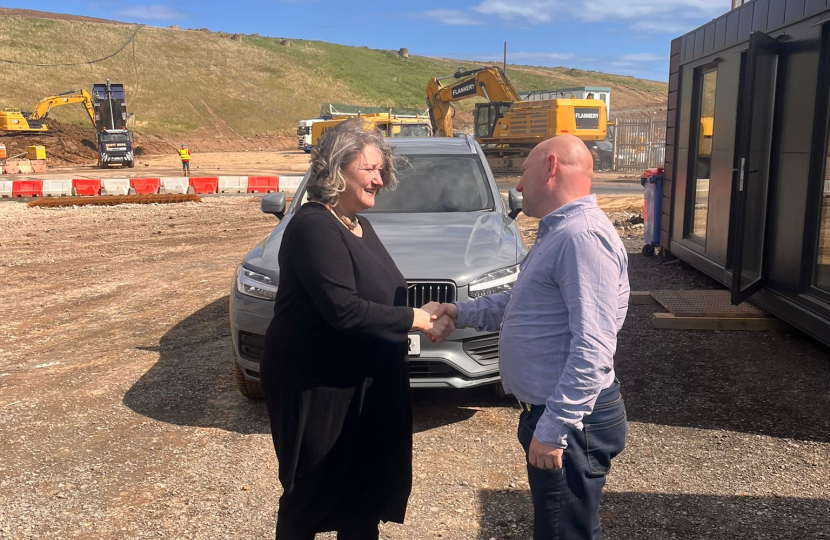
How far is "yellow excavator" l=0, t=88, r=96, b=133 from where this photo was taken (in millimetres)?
34781

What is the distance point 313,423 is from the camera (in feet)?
8.12

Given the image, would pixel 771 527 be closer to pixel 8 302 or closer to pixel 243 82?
pixel 8 302

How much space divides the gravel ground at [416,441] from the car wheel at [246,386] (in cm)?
10

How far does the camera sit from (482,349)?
4.48 m

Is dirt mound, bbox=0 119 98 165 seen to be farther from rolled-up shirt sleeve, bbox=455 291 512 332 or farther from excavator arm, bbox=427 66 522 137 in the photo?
rolled-up shirt sleeve, bbox=455 291 512 332

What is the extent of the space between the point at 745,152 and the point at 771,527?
380 cm

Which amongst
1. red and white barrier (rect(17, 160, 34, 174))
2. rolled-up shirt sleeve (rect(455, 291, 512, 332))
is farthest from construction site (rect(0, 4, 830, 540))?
red and white barrier (rect(17, 160, 34, 174))

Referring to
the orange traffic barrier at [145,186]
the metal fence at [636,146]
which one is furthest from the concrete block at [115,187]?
the metal fence at [636,146]

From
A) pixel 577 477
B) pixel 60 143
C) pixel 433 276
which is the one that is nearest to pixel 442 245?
pixel 433 276

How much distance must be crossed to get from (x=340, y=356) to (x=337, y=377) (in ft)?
0.25

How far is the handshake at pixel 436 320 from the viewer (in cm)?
253

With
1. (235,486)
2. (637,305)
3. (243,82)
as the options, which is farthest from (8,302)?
(243,82)

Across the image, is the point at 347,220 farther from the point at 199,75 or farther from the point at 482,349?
the point at 199,75

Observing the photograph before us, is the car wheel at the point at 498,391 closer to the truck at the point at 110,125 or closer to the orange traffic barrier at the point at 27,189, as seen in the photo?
the orange traffic barrier at the point at 27,189
